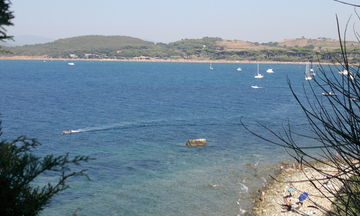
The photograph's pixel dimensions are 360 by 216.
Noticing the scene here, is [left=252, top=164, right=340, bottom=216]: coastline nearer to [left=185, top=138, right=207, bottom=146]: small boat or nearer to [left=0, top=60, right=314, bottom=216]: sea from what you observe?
[left=0, top=60, right=314, bottom=216]: sea

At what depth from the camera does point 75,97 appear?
77188mm

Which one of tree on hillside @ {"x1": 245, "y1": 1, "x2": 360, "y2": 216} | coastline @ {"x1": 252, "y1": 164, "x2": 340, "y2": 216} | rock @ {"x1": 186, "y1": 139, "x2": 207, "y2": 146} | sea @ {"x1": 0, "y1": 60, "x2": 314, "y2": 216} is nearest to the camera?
tree on hillside @ {"x1": 245, "y1": 1, "x2": 360, "y2": 216}

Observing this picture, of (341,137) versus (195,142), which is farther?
(195,142)

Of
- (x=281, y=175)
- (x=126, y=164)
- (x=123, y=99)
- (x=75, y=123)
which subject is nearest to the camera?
(x=281, y=175)

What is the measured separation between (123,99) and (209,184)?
159 ft

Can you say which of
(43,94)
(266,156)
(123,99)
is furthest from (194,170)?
(43,94)

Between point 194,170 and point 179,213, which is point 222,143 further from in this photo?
point 179,213

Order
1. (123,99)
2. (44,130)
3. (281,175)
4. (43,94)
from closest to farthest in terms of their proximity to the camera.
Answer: (281,175) → (44,130) → (123,99) → (43,94)

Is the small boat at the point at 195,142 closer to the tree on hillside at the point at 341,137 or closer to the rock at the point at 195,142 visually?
the rock at the point at 195,142

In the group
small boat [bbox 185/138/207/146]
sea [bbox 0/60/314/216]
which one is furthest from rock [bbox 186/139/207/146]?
sea [bbox 0/60/314/216]

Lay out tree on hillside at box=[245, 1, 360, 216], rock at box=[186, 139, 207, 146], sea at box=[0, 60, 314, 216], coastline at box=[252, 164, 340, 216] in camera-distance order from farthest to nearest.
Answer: rock at box=[186, 139, 207, 146] < sea at box=[0, 60, 314, 216] < coastline at box=[252, 164, 340, 216] < tree on hillside at box=[245, 1, 360, 216]

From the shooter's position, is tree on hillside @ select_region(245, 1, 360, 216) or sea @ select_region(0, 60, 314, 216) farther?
sea @ select_region(0, 60, 314, 216)

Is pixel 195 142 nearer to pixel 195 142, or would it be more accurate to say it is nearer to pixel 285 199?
pixel 195 142

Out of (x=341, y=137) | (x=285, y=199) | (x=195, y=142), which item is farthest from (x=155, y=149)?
(x=341, y=137)
